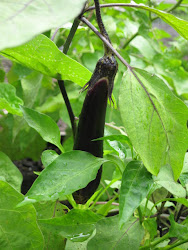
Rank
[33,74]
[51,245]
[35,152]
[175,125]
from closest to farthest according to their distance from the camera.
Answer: [175,125] → [51,245] → [33,74] → [35,152]

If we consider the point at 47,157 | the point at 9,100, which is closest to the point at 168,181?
the point at 47,157

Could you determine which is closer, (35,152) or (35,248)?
(35,248)

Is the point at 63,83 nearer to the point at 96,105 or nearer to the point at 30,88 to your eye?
the point at 96,105

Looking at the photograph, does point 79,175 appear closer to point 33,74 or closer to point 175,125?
point 175,125

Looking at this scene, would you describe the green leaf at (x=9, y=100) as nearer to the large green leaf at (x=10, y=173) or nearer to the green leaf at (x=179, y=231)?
the large green leaf at (x=10, y=173)

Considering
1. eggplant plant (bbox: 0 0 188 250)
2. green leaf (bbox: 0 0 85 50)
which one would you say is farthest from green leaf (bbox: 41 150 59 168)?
green leaf (bbox: 0 0 85 50)

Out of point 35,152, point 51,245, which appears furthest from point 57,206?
point 35,152

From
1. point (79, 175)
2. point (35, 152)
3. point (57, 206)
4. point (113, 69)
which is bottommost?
point (35, 152)
